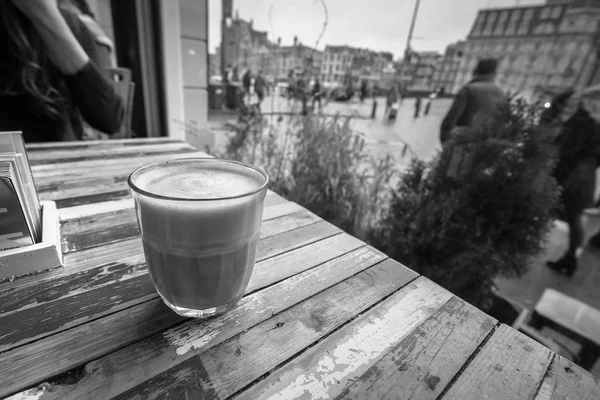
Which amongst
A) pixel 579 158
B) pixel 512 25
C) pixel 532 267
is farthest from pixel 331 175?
pixel 512 25

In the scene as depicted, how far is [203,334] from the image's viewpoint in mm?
481

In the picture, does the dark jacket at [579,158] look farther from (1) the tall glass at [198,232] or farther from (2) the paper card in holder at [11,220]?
(2) the paper card in holder at [11,220]

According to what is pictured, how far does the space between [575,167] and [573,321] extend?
5.91 feet

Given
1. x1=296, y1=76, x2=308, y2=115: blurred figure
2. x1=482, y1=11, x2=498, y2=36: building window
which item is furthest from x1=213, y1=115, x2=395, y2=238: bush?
x1=482, y1=11, x2=498, y2=36: building window

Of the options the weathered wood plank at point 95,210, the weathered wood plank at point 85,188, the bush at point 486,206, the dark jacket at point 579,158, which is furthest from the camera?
the dark jacket at point 579,158

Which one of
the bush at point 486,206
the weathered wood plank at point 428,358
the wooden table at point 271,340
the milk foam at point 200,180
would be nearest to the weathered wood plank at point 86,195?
the wooden table at point 271,340

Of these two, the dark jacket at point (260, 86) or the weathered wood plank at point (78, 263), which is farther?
the dark jacket at point (260, 86)

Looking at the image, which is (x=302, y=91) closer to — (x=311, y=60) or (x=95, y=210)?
(x=311, y=60)

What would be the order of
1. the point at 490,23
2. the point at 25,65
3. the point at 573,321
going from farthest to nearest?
1. the point at 490,23
2. the point at 573,321
3. the point at 25,65

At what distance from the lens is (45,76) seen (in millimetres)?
1437

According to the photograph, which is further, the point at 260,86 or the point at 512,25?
the point at 512,25

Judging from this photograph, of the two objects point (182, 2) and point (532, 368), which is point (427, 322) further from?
point (182, 2)

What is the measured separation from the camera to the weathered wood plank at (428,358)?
0.41 m

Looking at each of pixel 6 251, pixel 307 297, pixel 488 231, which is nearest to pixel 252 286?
pixel 307 297
